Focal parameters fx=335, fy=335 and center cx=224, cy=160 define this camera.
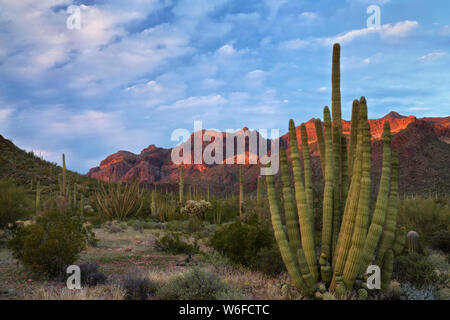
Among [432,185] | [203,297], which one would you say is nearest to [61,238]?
[203,297]

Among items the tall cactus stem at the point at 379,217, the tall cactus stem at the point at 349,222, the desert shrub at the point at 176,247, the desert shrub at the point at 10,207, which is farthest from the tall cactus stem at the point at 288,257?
the desert shrub at the point at 10,207

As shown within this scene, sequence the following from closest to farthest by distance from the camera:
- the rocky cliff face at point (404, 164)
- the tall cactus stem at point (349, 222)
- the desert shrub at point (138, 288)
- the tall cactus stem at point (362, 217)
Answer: the tall cactus stem at point (362, 217) → the tall cactus stem at point (349, 222) → the desert shrub at point (138, 288) → the rocky cliff face at point (404, 164)

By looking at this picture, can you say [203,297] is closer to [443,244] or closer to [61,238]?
[61,238]

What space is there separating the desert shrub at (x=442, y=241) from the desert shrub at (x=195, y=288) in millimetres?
9598

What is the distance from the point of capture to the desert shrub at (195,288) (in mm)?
5695

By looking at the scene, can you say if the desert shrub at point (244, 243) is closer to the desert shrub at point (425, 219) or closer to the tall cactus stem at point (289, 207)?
the tall cactus stem at point (289, 207)

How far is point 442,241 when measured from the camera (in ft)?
39.2

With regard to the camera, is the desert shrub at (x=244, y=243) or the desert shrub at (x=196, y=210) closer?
the desert shrub at (x=244, y=243)

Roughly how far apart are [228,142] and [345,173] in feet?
315

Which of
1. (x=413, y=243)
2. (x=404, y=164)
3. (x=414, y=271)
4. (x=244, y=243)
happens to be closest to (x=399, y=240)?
(x=414, y=271)

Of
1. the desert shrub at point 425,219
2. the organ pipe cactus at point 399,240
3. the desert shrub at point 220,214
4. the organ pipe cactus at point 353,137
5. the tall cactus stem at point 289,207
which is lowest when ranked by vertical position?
the desert shrub at point 220,214

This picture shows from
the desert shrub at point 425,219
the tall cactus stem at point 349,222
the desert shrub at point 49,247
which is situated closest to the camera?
the tall cactus stem at point 349,222
